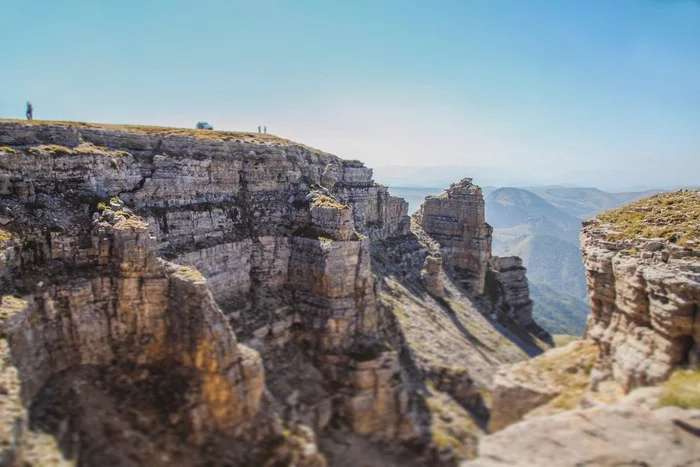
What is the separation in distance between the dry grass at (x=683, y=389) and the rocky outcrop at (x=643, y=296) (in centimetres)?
122

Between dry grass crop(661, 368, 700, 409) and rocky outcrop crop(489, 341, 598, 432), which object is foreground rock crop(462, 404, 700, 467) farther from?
rocky outcrop crop(489, 341, 598, 432)

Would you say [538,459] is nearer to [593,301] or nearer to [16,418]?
[593,301]

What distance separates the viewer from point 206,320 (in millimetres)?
34594

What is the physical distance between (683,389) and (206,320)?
2727 centimetres

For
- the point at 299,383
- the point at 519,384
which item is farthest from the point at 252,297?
the point at 519,384

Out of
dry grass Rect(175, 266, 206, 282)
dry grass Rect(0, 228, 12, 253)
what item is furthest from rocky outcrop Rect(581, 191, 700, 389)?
dry grass Rect(0, 228, 12, 253)

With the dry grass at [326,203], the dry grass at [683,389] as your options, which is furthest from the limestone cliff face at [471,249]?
the dry grass at [683,389]

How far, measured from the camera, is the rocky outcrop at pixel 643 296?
25859 millimetres

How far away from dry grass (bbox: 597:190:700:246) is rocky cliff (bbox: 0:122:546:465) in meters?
23.5

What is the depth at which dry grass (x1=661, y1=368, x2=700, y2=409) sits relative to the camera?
69.0ft

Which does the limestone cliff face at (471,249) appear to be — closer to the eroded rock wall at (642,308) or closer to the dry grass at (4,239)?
the eroded rock wall at (642,308)

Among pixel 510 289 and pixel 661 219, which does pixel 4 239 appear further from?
pixel 510 289

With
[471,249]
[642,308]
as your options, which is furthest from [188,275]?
[471,249]

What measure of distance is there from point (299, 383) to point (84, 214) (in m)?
22.6
